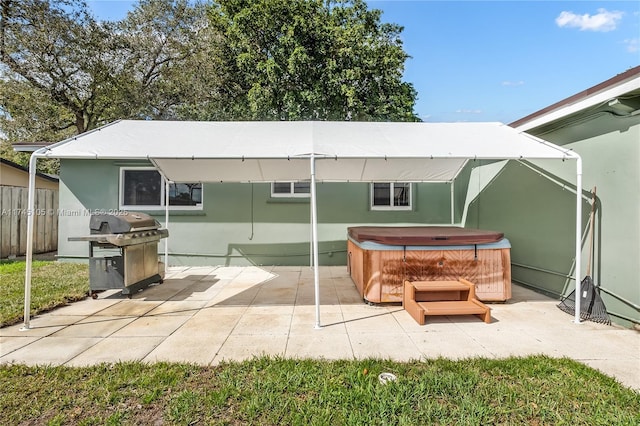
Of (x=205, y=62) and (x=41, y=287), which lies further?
(x=205, y=62)

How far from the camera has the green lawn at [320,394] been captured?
2.09 meters

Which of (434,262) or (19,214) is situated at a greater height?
(19,214)

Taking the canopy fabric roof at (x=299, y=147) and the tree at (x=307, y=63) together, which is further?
the tree at (x=307, y=63)

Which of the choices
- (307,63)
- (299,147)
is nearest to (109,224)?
(299,147)

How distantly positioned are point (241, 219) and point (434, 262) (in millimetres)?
4666

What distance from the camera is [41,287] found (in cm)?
517

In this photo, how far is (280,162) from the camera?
5.70m

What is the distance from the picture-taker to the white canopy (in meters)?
3.75

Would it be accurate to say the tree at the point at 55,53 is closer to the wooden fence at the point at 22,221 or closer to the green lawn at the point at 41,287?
the wooden fence at the point at 22,221

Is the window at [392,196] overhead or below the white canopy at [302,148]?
below

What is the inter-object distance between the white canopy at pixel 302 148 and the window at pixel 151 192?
126 centimetres

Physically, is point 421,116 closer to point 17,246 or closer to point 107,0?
point 107,0

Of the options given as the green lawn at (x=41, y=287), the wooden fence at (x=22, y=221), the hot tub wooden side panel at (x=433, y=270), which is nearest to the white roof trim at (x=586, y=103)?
the hot tub wooden side panel at (x=433, y=270)

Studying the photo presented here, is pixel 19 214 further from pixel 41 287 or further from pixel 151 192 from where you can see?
pixel 41 287
